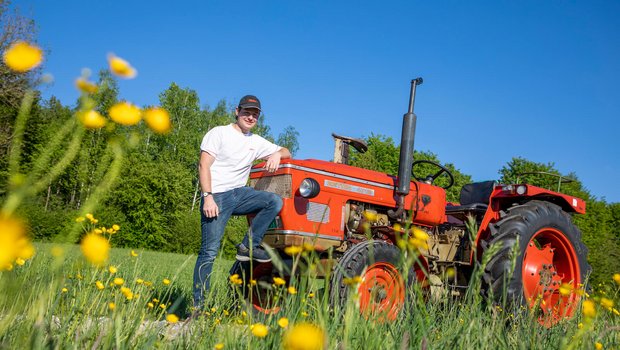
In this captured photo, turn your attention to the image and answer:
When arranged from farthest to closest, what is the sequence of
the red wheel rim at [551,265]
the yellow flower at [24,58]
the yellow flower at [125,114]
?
the red wheel rim at [551,265]
the yellow flower at [125,114]
the yellow flower at [24,58]

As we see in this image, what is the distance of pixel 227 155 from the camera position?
402 cm

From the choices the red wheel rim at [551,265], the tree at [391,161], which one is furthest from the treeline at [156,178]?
the tree at [391,161]

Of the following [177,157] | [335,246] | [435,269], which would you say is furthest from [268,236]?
[177,157]

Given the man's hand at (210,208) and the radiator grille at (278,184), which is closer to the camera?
the man's hand at (210,208)

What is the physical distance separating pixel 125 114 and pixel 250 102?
322 centimetres

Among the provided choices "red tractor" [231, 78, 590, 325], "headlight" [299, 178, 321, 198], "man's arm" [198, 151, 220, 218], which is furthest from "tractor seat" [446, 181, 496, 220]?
"man's arm" [198, 151, 220, 218]

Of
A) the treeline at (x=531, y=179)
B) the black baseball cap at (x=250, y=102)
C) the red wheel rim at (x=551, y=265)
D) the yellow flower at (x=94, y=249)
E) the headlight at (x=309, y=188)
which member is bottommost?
the yellow flower at (x=94, y=249)

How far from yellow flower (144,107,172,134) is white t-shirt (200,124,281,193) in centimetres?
299

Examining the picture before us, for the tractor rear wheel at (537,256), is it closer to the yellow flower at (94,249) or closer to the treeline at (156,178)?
the treeline at (156,178)

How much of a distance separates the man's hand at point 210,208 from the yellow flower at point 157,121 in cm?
287

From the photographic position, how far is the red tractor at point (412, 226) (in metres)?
4.19

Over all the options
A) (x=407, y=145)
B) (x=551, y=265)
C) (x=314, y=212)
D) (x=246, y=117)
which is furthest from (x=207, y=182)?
(x=551, y=265)

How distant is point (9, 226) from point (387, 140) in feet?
79.1

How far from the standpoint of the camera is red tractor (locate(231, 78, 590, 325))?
4191mm
